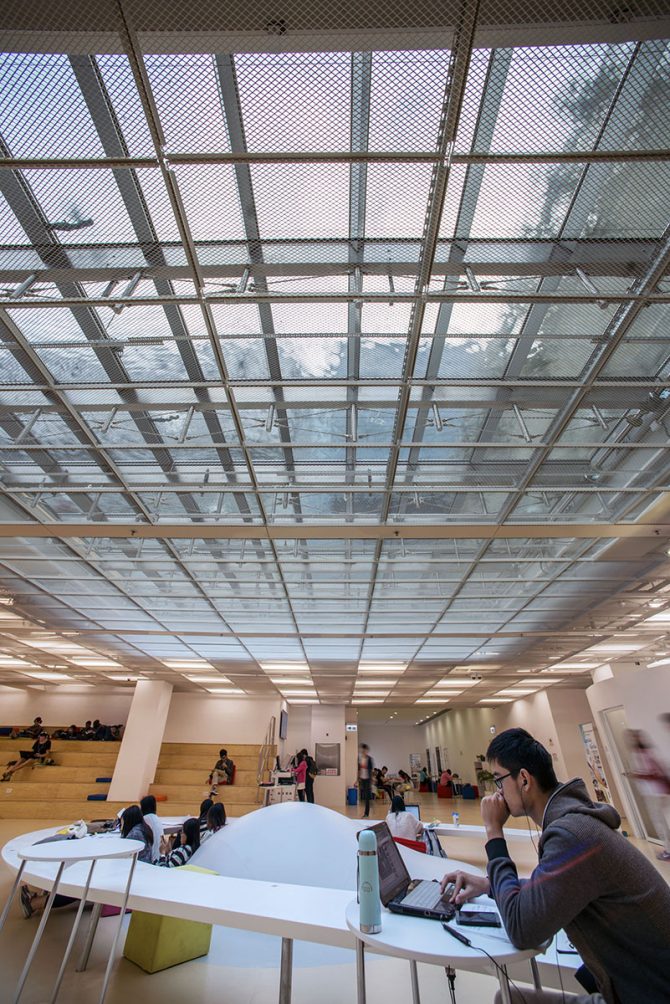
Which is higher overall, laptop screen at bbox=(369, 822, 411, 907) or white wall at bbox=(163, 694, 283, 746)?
white wall at bbox=(163, 694, 283, 746)

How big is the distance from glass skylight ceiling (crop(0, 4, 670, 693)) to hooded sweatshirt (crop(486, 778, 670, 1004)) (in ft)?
11.0

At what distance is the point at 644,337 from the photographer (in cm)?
397

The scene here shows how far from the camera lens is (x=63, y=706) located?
1872cm

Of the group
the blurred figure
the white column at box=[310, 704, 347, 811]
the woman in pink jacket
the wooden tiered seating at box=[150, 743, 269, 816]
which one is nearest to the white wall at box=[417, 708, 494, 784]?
the white column at box=[310, 704, 347, 811]

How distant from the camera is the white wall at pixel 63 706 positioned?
18328 millimetres

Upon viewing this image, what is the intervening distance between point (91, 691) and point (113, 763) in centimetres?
529

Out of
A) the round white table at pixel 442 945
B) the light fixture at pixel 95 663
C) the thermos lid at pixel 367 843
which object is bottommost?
the round white table at pixel 442 945

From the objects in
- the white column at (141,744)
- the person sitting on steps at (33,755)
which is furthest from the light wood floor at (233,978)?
the person sitting on steps at (33,755)

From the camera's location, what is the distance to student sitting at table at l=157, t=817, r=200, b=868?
4.49 metres

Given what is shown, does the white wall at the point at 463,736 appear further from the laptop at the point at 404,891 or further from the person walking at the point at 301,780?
the laptop at the point at 404,891

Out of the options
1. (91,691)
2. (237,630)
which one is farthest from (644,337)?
(91,691)

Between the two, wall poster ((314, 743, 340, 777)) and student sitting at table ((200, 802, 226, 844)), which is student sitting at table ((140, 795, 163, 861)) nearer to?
student sitting at table ((200, 802, 226, 844))

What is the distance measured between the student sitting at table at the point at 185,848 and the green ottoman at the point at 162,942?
503 mm

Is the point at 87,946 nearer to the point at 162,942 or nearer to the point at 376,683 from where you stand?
the point at 162,942
